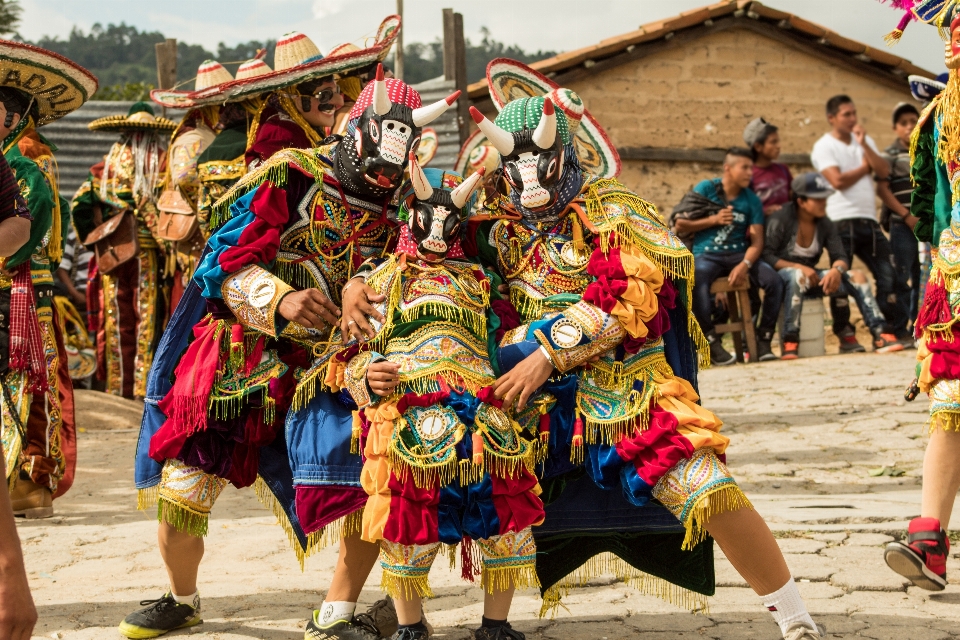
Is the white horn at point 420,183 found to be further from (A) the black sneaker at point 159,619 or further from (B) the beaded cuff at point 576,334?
(A) the black sneaker at point 159,619

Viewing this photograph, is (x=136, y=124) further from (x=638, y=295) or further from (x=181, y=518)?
(x=638, y=295)

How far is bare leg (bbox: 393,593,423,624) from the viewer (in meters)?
3.43

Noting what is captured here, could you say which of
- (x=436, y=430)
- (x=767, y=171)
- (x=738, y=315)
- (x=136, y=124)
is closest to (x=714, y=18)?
(x=767, y=171)

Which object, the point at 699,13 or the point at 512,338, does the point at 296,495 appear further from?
the point at 699,13

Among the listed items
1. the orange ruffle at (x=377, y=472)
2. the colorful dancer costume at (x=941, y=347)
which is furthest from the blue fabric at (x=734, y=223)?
the orange ruffle at (x=377, y=472)

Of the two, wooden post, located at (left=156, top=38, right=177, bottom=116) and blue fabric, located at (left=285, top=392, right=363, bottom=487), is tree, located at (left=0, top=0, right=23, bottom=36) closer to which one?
wooden post, located at (left=156, top=38, right=177, bottom=116)

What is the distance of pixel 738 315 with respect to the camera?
34.6 feet

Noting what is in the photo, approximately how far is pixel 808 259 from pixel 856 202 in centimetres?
85

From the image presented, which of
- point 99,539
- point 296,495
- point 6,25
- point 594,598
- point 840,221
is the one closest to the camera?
point 296,495

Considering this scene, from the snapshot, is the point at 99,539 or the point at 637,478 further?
the point at 99,539

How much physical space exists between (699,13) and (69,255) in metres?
7.65

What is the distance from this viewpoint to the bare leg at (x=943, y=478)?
13.5 ft

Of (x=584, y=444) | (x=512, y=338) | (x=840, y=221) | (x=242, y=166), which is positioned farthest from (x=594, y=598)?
(x=840, y=221)

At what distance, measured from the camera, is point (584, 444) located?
351 centimetres
